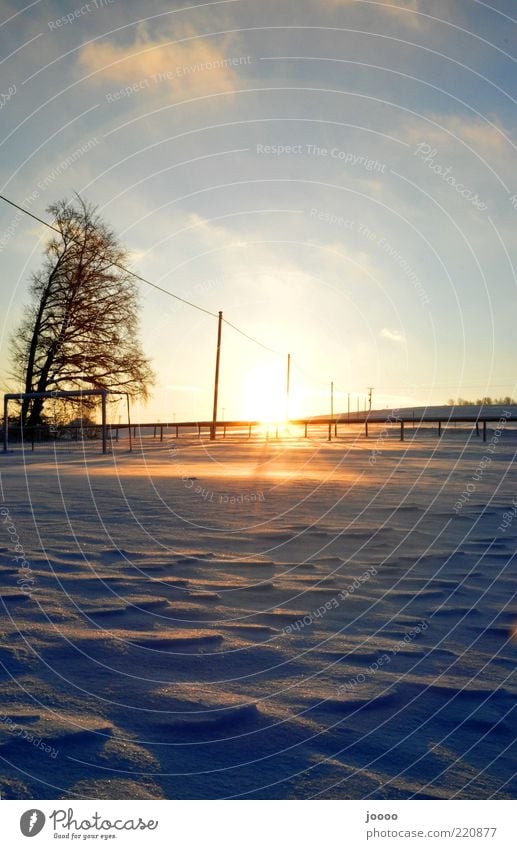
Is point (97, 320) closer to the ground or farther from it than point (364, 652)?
farther from it

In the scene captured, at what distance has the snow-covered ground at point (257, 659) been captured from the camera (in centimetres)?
206

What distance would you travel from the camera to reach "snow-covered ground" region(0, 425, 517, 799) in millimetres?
2057

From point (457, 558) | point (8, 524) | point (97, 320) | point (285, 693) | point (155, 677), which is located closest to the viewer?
point (285, 693)

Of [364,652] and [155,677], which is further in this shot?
[364,652]

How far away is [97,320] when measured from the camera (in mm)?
32062

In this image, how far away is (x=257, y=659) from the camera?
9.94 feet
